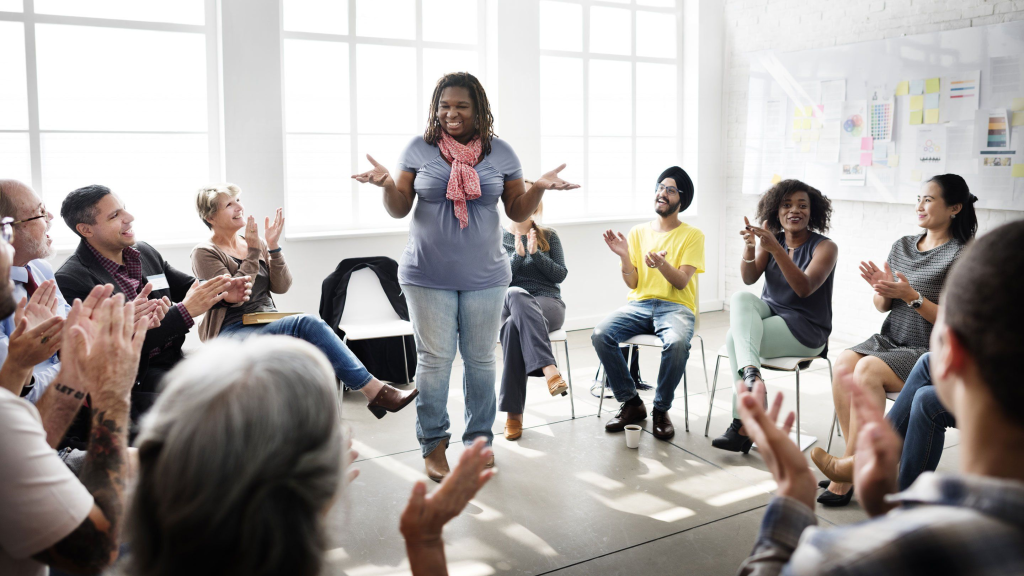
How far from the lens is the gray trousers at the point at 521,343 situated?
3836mm

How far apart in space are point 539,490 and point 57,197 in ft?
11.3

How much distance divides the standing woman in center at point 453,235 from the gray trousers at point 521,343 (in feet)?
1.71

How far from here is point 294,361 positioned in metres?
1.05

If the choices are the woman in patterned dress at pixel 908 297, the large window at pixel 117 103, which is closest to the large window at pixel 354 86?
the large window at pixel 117 103

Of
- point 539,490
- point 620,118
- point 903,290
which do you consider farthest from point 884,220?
point 539,490

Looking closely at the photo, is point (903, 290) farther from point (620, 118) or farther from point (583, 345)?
point (620, 118)

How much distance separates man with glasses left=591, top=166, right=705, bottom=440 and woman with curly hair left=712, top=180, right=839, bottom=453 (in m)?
0.27

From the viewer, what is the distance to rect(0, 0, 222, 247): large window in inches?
175

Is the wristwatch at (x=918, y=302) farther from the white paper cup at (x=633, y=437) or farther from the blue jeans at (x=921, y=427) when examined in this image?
the white paper cup at (x=633, y=437)

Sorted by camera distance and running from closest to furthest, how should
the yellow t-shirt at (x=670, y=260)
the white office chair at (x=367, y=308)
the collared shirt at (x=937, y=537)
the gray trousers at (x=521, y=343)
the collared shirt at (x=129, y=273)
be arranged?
the collared shirt at (x=937, y=537), the collared shirt at (x=129, y=273), the gray trousers at (x=521, y=343), the yellow t-shirt at (x=670, y=260), the white office chair at (x=367, y=308)

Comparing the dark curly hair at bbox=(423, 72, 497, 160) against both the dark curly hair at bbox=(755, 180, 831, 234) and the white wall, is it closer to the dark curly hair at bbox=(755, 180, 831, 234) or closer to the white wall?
the dark curly hair at bbox=(755, 180, 831, 234)

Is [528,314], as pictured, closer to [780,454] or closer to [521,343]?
[521,343]

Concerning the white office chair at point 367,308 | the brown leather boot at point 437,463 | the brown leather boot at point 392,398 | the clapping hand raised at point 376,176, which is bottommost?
the brown leather boot at point 437,463

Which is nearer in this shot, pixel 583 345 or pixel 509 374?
pixel 509 374
